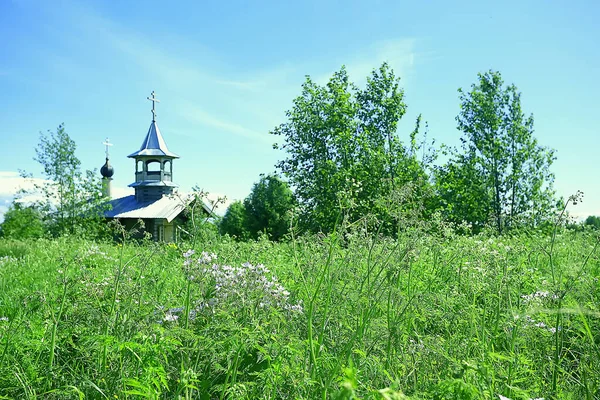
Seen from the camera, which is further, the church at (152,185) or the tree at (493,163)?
the church at (152,185)

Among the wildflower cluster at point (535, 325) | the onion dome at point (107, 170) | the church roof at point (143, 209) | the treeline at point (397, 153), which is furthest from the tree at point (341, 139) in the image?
the onion dome at point (107, 170)

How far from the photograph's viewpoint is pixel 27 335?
3639 millimetres

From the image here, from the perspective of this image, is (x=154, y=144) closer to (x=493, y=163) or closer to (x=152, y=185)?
(x=152, y=185)

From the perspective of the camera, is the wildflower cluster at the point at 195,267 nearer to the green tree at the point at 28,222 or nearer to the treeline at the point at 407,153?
the treeline at the point at 407,153

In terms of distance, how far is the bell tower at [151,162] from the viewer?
4588 cm

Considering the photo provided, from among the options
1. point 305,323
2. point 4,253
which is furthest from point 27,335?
point 4,253

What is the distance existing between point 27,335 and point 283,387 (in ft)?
7.13

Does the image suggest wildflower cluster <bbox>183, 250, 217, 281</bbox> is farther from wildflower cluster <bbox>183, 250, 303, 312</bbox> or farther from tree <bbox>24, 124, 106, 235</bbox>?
tree <bbox>24, 124, 106, 235</bbox>

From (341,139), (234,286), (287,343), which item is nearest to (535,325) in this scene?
(287,343)

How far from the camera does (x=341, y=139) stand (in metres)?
27.3

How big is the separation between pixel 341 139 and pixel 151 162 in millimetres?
25712

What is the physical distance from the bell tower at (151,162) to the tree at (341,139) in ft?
64.3

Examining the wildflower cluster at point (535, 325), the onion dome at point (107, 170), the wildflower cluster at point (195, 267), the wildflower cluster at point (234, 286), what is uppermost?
the onion dome at point (107, 170)

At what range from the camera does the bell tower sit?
4588cm
